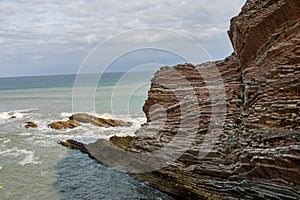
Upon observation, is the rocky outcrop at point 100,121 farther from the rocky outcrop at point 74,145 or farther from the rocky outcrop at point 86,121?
the rocky outcrop at point 74,145

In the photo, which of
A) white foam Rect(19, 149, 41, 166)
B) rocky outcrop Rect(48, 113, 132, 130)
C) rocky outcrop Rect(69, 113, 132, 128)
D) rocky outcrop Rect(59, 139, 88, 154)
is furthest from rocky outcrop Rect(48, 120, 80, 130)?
white foam Rect(19, 149, 41, 166)

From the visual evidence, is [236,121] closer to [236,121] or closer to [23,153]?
[236,121]

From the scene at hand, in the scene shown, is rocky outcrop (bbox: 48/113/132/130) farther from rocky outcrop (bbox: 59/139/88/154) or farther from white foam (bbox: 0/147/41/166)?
white foam (bbox: 0/147/41/166)

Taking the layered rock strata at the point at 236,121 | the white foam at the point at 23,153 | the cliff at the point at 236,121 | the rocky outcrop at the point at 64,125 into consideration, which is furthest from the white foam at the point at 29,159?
the rocky outcrop at the point at 64,125

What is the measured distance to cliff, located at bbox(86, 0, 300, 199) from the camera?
1175 centimetres

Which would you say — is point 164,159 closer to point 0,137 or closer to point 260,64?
point 260,64

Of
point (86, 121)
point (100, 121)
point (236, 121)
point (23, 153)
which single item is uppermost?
point (236, 121)

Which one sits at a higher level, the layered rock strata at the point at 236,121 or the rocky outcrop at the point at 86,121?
the layered rock strata at the point at 236,121

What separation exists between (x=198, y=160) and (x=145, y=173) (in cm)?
415

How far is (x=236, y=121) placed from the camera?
48.2 feet

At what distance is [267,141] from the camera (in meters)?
11.9

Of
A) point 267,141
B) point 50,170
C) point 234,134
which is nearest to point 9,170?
point 50,170

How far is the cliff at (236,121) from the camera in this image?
11.8 meters

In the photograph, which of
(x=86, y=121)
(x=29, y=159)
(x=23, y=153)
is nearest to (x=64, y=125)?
(x=86, y=121)
